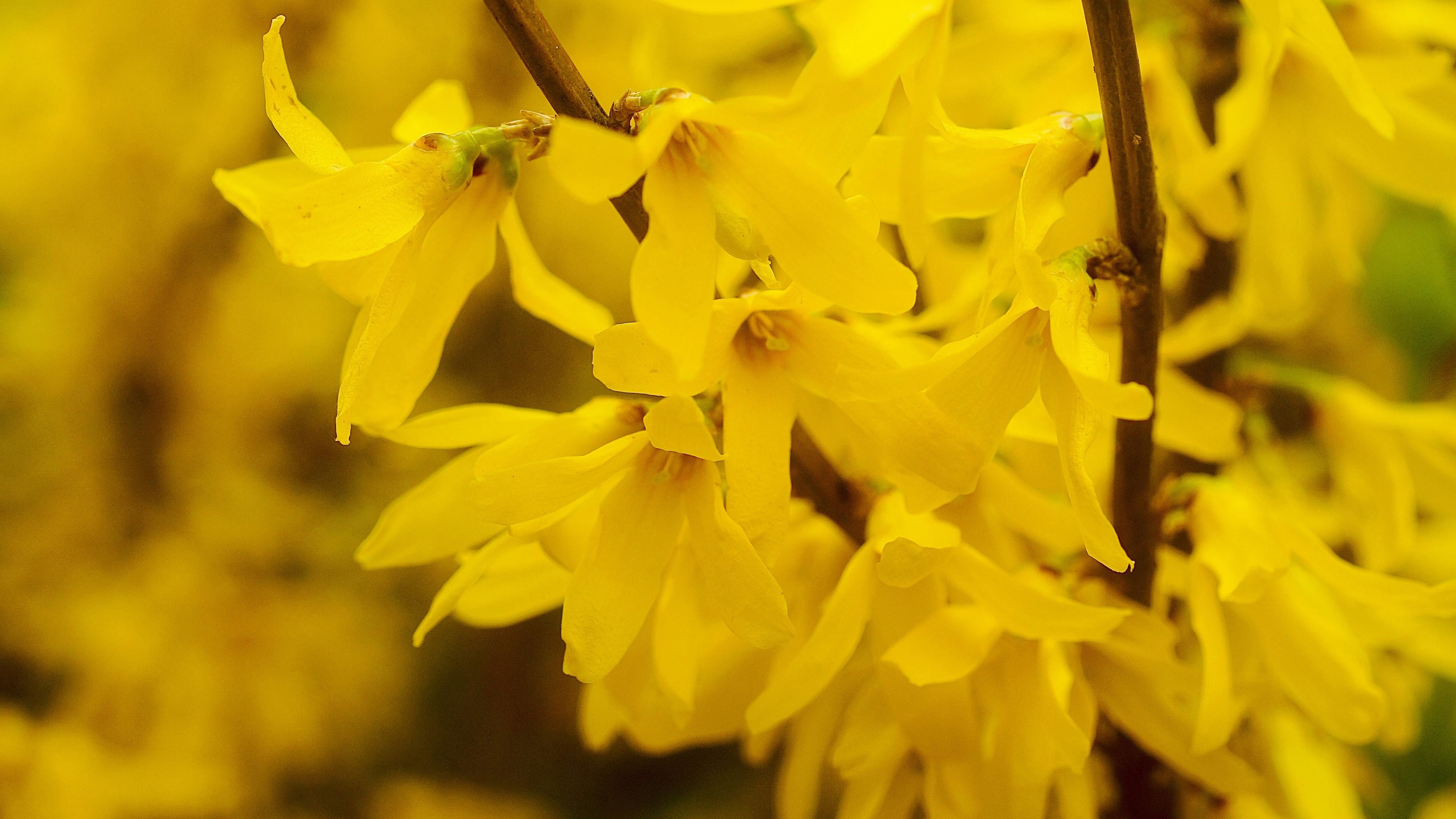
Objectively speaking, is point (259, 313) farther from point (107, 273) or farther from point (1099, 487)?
point (1099, 487)

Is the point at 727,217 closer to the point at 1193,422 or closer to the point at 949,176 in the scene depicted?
the point at 949,176

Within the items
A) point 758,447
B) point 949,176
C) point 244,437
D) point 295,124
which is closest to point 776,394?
point 758,447

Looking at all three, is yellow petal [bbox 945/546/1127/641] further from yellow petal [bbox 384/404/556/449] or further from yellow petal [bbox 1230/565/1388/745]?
yellow petal [bbox 384/404/556/449]

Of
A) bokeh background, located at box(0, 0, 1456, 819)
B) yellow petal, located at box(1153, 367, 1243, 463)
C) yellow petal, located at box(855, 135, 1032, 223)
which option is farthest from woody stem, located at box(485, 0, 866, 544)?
bokeh background, located at box(0, 0, 1456, 819)

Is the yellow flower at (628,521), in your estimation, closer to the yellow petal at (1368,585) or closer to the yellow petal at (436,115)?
the yellow petal at (436,115)

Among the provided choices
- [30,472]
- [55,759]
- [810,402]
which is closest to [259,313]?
[30,472]

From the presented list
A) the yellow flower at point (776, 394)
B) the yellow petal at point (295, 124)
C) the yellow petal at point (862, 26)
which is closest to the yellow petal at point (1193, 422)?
the yellow flower at point (776, 394)
